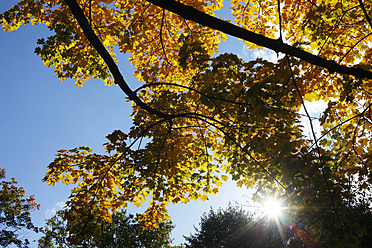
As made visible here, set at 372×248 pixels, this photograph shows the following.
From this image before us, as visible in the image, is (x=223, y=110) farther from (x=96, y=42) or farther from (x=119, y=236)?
(x=119, y=236)

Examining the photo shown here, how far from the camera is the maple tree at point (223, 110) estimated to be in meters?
4.00

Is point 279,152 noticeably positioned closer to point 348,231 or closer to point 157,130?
point 348,231

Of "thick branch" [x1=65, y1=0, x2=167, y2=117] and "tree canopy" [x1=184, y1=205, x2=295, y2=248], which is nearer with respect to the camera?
"thick branch" [x1=65, y1=0, x2=167, y2=117]

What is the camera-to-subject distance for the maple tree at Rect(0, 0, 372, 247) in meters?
4.00

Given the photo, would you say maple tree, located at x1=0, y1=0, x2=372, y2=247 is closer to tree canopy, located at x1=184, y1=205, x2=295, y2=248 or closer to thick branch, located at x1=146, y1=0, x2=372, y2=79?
thick branch, located at x1=146, y1=0, x2=372, y2=79

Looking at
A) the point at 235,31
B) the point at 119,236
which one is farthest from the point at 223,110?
the point at 119,236

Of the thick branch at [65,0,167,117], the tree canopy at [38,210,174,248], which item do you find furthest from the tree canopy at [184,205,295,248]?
the thick branch at [65,0,167,117]

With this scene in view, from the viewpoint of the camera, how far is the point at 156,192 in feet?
18.1

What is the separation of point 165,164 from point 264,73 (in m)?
2.80

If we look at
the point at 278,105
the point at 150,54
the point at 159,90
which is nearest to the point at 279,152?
the point at 278,105

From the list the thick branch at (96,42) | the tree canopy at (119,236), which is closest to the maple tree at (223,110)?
the thick branch at (96,42)

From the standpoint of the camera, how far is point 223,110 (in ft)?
16.5

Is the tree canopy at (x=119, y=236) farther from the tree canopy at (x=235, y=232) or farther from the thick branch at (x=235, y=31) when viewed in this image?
the thick branch at (x=235, y=31)

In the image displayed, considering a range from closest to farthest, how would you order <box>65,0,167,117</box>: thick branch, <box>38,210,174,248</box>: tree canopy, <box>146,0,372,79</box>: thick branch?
1. <box>146,0,372,79</box>: thick branch
2. <box>65,0,167,117</box>: thick branch
3. <box>38,210,174,248</box>: tree canopy
